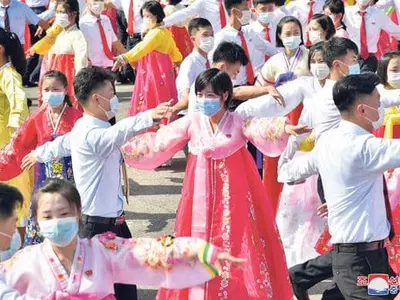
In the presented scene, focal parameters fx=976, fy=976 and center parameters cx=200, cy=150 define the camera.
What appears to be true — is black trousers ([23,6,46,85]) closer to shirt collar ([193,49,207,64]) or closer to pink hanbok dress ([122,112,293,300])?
shirt collar ([193,49,207,64])

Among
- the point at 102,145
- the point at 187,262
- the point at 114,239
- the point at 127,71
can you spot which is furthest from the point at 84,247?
the point at 127,71

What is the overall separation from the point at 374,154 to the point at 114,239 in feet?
4.33

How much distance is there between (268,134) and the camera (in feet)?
16.6

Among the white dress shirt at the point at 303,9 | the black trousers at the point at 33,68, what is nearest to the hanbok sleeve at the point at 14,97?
the white dress shirt at the point at 303,9

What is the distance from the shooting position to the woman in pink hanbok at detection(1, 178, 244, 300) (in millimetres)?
3680

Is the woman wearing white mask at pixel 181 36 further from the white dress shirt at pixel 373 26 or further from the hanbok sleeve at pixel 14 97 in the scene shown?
the hanbok sleeve at pixel 14 97

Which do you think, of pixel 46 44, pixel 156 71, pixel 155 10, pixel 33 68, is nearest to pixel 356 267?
pixel 155 10

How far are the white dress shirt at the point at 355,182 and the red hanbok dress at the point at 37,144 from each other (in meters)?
1.83

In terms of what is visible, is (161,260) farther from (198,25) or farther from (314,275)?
(198,25)

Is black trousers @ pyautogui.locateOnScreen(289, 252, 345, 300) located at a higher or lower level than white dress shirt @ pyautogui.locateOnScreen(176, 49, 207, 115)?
lower

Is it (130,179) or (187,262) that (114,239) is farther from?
(130,179)

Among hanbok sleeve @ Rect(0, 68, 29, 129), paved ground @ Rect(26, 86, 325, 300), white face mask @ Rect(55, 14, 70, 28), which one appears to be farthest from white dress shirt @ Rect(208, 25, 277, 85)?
hanbok sleeve @ Rect(0, 68, 29, 129)

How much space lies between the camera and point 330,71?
19.9 feet

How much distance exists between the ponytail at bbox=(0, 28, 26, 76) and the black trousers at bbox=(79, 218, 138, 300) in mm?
1756
